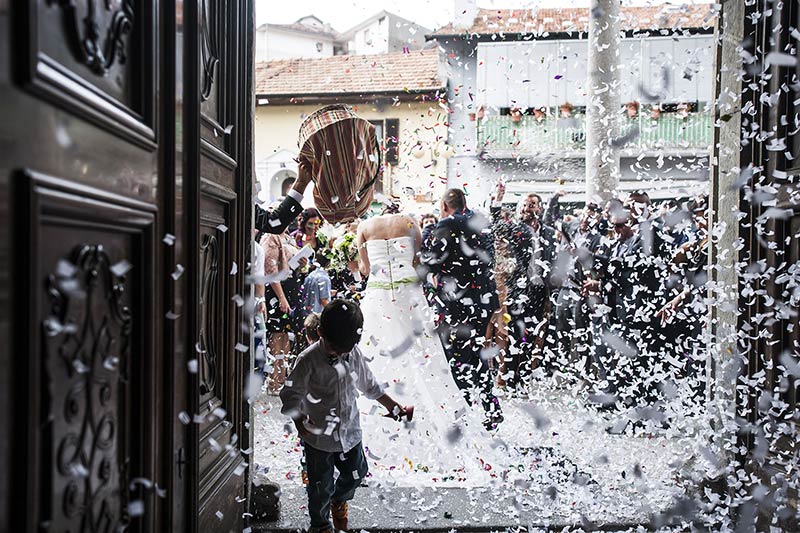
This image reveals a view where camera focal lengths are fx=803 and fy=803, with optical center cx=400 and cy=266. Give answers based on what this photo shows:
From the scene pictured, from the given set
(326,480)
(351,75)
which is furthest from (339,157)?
(351,75)

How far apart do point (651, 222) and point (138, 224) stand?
202 inches

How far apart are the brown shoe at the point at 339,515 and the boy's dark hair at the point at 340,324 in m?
0.70

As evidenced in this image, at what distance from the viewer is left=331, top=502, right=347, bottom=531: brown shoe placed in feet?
11.6

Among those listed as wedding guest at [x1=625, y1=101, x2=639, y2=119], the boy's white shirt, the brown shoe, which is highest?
wedding guest at [x1=625, y1=101, x2=639, y2=119]

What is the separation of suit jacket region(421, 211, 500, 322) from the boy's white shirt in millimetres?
2299

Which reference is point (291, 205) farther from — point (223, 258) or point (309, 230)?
point (309, 230)

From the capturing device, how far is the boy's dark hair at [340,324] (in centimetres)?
340

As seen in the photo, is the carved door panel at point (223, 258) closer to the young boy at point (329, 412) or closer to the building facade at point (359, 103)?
the young boy at point (329, 412)

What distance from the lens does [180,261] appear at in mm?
2119

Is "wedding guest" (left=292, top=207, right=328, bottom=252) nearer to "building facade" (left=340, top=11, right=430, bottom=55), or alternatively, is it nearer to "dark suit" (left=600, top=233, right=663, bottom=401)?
"dark suit" (left=600, top=233, right=663, bottom=401)

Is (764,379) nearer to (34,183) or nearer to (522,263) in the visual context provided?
(34,183)

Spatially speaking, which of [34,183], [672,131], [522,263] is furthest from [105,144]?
[672,131]

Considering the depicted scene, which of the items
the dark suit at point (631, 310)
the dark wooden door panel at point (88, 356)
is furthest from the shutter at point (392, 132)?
the dark wooden door panel at point (88, 356)

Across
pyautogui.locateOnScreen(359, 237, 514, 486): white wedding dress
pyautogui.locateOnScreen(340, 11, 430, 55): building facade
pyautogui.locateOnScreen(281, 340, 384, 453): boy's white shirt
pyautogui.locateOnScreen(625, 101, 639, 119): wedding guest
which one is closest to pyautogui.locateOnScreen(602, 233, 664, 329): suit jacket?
pyautogui.locateOnScreen(359, 237, 514, 486): white wedding dress
